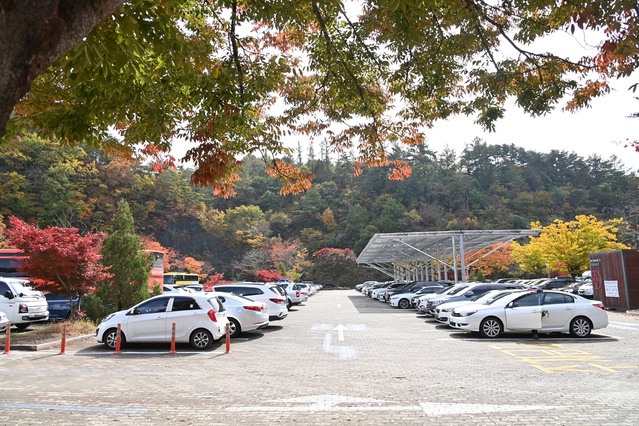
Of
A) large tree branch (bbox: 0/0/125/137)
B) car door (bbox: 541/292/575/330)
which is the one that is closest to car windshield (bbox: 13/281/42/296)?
car door (bbox: 541/292/575/330)

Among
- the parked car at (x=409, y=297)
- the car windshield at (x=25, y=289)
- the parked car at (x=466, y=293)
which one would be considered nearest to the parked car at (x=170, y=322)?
the car windshield at (x=25, y=289)

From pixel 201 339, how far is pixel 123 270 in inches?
291

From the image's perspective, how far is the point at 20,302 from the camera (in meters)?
16.4

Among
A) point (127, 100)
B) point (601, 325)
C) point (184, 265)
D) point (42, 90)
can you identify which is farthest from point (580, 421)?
point (184, 265)

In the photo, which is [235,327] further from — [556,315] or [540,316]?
[556,315]

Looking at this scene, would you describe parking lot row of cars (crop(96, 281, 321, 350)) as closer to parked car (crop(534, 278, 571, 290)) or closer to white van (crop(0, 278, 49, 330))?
white van (crop(0, 278, 49, 330))

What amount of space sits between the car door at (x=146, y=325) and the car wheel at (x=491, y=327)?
8.76 m

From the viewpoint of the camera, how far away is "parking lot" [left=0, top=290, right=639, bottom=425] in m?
6.05

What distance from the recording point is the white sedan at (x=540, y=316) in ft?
45.7

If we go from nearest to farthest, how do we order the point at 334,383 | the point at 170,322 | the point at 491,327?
the point at 334,383 → the point at 170,322 → the point at 491,327

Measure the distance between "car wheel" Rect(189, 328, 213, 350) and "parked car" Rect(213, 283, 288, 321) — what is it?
5679 millimetres

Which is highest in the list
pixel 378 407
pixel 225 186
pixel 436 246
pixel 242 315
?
pixel 436 246

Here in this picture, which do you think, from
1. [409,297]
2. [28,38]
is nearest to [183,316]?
[28,38]

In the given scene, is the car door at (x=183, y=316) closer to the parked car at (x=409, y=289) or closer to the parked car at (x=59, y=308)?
the parked car at (x=59, y=308)
